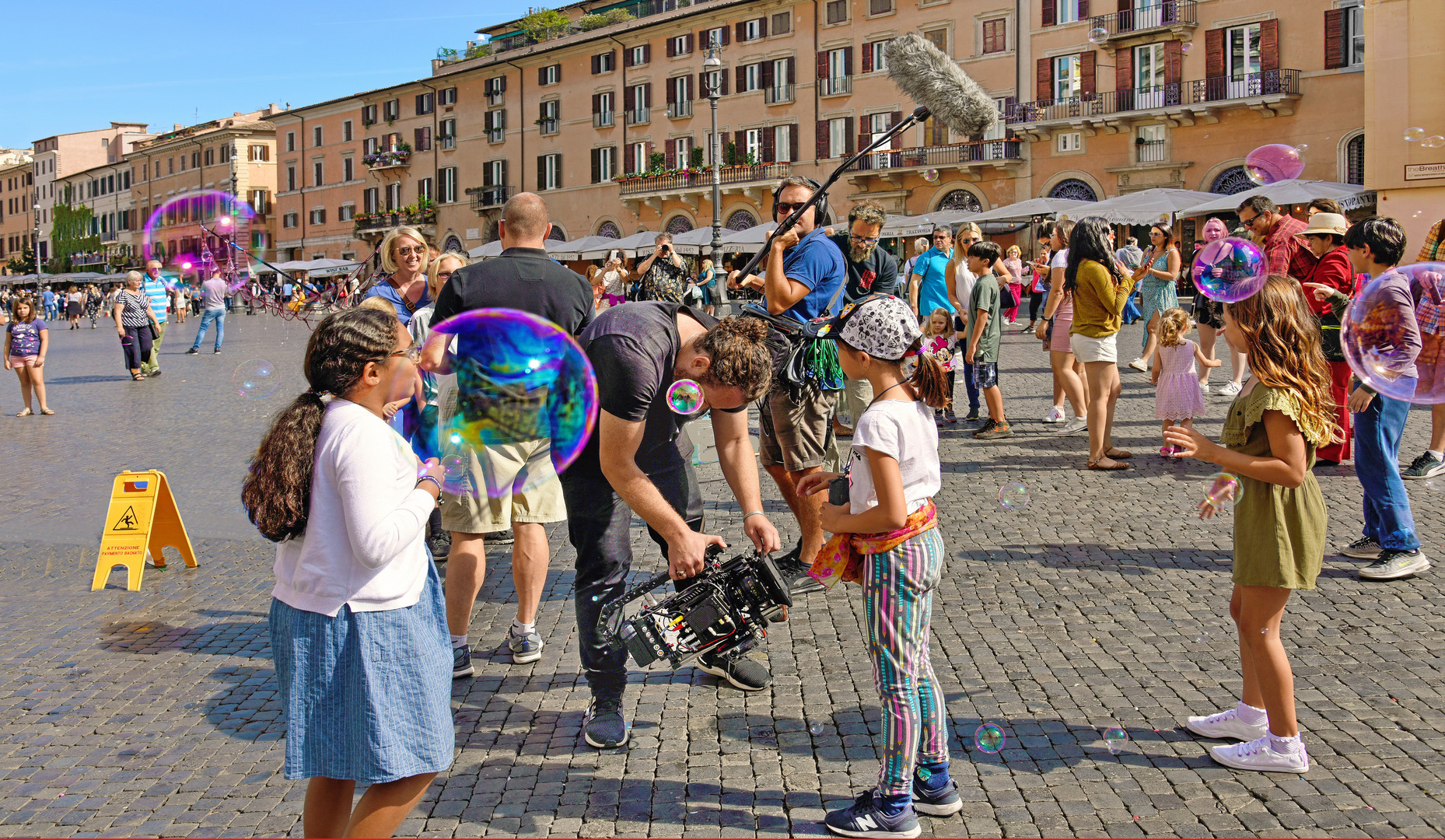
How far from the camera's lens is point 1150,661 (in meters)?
4.24

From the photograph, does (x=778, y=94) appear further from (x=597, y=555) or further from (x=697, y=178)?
(x=597, y=555)

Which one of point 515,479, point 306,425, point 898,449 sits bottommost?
point 515,479

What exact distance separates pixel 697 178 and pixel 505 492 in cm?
4091

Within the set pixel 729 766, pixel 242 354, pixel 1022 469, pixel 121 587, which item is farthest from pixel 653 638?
pixel 242 354

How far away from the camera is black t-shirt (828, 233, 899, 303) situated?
21.4 feet

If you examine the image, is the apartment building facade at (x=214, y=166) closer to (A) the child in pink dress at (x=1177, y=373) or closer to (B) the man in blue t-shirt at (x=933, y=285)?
(B) the man in blue t-shirt at (x=933, y=285)

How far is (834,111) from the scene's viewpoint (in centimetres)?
4066

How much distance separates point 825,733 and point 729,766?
0.38 metres

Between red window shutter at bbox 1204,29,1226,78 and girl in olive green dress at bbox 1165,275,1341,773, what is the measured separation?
32.2 meters

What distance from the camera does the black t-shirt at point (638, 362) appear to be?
3.27 metres

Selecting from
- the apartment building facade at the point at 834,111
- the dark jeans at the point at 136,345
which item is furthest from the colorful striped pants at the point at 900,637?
the apartment building facade at the point at 834,111

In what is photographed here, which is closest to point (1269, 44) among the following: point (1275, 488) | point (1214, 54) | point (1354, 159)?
point (1214, 54)

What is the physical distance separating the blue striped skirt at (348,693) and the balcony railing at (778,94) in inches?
1633

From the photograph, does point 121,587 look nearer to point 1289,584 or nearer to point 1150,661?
point 1150,661
